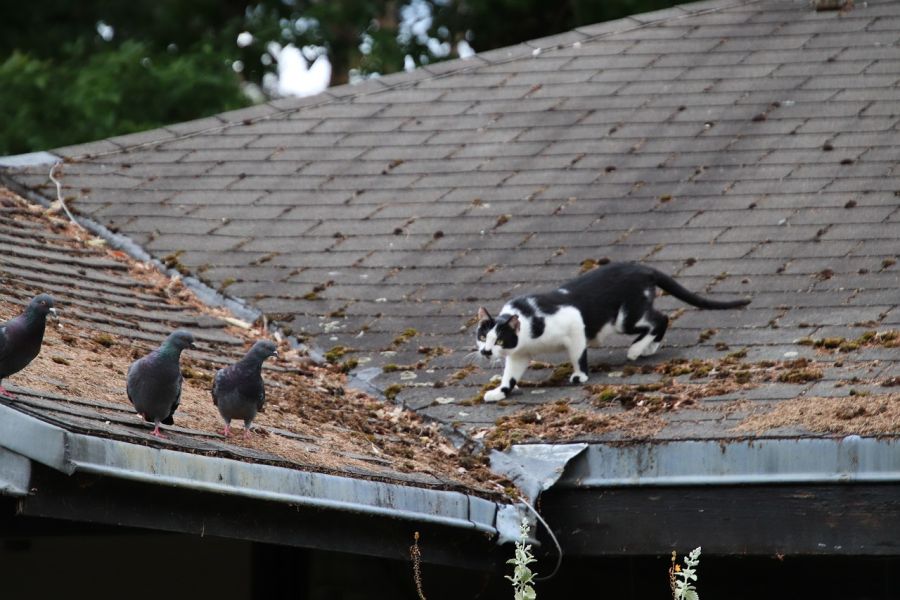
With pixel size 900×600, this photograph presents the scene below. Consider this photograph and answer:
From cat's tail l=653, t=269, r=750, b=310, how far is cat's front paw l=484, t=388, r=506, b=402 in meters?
0.95

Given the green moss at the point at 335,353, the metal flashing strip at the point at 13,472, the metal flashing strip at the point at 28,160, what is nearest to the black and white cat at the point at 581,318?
the green moss at the point at 335,353

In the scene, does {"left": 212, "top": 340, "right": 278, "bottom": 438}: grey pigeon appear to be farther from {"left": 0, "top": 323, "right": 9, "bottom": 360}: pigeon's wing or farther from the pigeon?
{"left": 0, "top": 323, "right": 9, "bottom": 360}: pigeon's wing

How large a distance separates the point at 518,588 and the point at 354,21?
1723 cm

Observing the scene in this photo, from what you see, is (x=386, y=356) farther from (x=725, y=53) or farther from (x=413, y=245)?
(x=725, y=53)

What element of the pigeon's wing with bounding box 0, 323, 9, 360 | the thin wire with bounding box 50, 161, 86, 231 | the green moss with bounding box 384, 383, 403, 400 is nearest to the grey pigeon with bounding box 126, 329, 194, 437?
the pigeon's wing with bounding box 0, 323, 9, 360

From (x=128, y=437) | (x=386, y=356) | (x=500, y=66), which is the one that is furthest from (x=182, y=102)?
(x=128, y=437)

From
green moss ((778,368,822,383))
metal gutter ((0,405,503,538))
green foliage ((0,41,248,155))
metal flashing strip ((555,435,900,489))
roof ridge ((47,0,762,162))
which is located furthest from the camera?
green foliage ((0,41,248,155))

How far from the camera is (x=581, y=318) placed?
6078mm

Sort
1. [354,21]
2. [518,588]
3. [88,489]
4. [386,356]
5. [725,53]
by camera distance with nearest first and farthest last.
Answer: [518,588], [88,489], [386,356], [725,53], [354,21]

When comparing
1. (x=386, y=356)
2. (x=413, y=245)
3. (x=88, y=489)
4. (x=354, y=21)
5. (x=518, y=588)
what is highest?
(x=354, y=21)

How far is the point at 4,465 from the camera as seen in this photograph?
3.51 metres

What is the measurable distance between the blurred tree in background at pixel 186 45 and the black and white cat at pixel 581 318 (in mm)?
11506

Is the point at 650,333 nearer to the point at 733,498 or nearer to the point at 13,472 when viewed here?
the point at 733,498

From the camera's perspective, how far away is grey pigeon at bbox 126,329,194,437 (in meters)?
4.25
